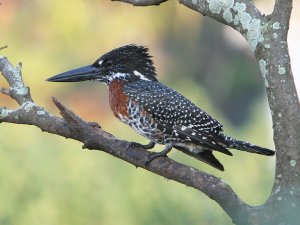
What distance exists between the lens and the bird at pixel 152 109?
3.87m

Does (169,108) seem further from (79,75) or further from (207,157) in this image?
(79,75)

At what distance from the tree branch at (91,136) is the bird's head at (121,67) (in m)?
0.64

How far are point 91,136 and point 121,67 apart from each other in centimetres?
99

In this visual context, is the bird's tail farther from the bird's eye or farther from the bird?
the bird's eye

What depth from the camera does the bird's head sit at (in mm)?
4121

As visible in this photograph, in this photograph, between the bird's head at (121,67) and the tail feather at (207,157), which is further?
the bird's head at (121,67)

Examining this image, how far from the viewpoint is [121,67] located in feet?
13.7

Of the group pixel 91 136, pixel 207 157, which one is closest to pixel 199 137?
pixel 207 157

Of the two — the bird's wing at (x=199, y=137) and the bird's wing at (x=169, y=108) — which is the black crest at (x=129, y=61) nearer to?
the bird's wing at (x=169, y=108)

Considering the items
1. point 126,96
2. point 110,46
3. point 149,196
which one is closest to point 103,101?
point 110,46

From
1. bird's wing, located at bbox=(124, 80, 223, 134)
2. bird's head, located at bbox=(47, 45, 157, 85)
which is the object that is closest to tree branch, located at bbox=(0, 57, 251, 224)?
bird's wing, located at bbox=(124, 80, 223, 134)

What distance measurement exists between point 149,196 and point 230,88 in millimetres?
10233

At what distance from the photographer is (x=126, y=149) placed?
3275 millimetres

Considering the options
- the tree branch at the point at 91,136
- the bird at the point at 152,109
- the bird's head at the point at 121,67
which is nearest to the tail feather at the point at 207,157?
the bird at the point at 152,109
